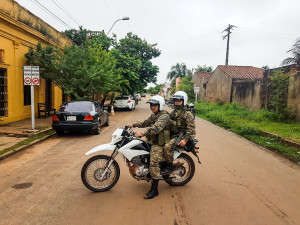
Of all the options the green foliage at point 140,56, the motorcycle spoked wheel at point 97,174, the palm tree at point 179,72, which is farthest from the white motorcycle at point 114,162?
the palm tree at point 179,72

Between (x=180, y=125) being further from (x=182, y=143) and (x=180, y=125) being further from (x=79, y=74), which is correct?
(x=79, y=74)

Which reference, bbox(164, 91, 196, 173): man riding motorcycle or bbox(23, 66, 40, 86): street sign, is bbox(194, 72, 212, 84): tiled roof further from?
bbox(164, 91, 196, 173): man riding motorcycle

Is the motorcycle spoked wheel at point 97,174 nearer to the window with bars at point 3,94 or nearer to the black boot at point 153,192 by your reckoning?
the black boot at point 153,192

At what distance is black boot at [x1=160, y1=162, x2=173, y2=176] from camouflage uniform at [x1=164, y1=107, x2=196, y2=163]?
0.82ft

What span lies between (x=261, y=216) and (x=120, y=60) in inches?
817

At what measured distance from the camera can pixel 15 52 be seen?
12852 millimetres

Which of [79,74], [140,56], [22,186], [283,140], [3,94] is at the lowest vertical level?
[22,186]

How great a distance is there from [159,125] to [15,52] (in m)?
11.9

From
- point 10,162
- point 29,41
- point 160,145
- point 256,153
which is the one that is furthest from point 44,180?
point 29,41

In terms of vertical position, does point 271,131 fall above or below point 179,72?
below

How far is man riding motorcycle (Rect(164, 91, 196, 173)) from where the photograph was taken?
13.6 feet

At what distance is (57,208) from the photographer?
3.64m

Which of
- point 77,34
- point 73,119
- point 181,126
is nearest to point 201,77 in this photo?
point 77,34

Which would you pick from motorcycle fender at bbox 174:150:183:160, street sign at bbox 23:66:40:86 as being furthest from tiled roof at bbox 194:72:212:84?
motorcycle fender at bbox 174:150:183:160
